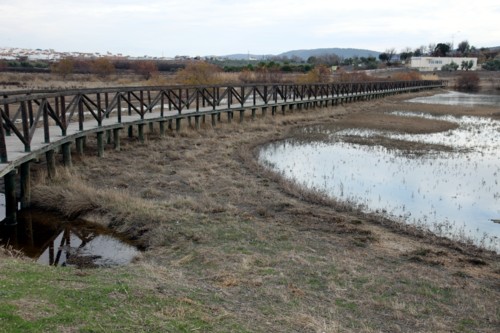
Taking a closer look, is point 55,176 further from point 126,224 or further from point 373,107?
point 373,107

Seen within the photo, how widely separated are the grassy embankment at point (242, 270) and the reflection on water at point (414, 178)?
1.34 metres

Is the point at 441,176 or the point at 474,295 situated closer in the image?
the point at 474,295

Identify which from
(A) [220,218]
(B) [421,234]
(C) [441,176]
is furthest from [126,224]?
(C) [441,176]

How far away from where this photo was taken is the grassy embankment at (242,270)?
5.36 metres

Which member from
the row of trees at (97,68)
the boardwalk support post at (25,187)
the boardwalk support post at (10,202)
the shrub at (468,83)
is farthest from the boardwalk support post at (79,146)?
the shrub at (468,83)

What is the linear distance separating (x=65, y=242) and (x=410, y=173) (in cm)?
1134

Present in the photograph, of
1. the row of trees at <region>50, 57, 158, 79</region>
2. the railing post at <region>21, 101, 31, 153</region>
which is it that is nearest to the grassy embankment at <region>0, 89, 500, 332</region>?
the railing post at <region>21, 101, 31, 153</region>

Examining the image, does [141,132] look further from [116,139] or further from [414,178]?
[414,178]

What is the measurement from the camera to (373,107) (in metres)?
41.8

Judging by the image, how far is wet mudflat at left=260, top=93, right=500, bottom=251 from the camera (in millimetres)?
11555

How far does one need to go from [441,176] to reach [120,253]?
11161 mm

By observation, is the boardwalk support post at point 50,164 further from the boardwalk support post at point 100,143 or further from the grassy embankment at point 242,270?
the boardwalk support post at point 100,143

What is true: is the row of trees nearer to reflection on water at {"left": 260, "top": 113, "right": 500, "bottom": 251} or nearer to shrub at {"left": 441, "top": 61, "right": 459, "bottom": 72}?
reflection on water at {"left": 260, "top": 113, "right": 500, "bottom": 251}

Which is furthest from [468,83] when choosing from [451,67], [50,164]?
[50,164]
